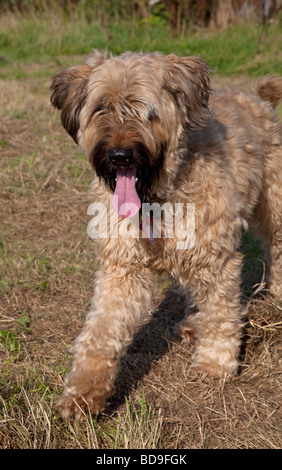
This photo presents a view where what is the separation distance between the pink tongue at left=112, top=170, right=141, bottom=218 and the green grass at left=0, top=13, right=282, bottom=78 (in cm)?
830

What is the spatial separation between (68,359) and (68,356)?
5cm

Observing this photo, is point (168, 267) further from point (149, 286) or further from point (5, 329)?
point (5, 329)

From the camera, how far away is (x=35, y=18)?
14.5 m

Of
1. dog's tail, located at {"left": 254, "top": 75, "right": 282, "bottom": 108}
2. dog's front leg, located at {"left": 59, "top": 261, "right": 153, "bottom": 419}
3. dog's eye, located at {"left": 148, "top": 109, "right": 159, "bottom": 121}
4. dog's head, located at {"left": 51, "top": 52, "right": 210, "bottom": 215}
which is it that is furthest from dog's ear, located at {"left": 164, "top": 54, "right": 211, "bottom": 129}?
dog's tail, located at {"left": 254, "top": 75, "right": 282, "bottom": 108}

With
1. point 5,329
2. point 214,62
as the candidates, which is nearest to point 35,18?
point 214,62

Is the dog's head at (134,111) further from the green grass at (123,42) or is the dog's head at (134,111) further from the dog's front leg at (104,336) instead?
the green grass at (123,42)

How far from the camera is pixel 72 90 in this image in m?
3.66

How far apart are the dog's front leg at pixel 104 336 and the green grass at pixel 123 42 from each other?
825 centimetres

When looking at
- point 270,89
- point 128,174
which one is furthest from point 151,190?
point 270,89

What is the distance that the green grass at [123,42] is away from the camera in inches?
467

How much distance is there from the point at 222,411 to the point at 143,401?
528 millimetres

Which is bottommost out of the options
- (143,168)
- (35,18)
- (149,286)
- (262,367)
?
(35,18)

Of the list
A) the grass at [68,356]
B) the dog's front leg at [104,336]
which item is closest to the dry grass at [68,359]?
the grass at [68,356]

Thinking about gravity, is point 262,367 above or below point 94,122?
below
